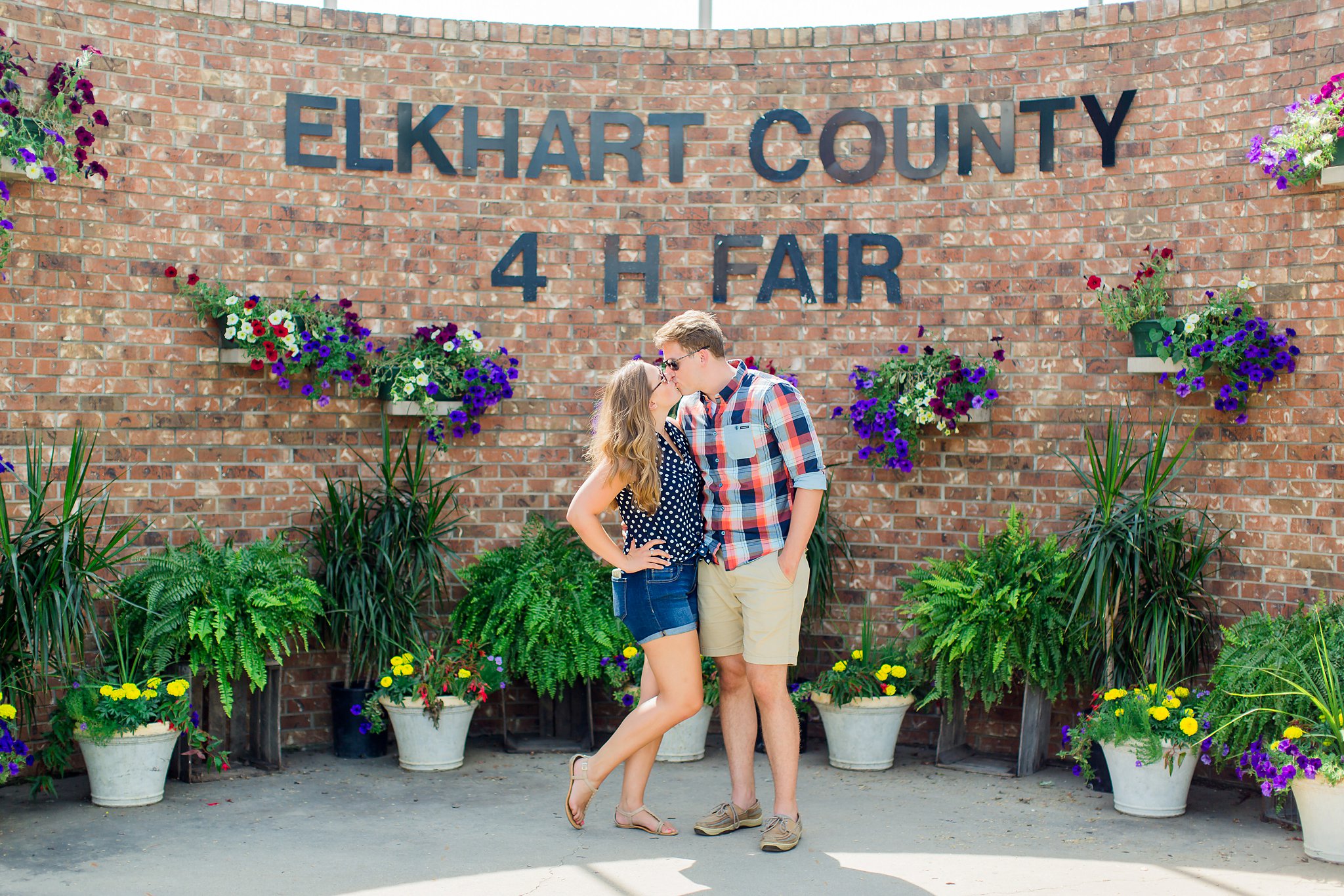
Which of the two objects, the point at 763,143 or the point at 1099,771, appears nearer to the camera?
the point at 1099,771

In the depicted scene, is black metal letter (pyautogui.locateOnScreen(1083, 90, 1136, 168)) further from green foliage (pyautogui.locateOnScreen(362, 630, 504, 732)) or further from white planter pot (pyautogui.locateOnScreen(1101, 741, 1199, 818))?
green foliage (pyautogui.locateOnScreen(362, 630, 504, 732))

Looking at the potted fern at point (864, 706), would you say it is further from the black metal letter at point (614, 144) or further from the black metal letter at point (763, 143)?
the black metal letter at point (614, 144)

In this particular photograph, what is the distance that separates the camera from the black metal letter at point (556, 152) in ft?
18.2

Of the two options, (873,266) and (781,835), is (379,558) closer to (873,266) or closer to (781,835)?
(781,835)

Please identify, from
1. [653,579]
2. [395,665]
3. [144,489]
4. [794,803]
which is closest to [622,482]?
[653,579]

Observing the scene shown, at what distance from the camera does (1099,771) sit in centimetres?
470

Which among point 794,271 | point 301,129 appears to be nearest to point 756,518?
point 794,271

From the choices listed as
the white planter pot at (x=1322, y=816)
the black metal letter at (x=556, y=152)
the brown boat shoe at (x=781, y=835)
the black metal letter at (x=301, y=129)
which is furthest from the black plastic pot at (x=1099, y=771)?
the black metal letter at (x=301, y=129)

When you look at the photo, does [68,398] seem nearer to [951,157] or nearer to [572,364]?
[572,364]

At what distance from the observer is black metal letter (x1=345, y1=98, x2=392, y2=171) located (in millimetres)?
5387

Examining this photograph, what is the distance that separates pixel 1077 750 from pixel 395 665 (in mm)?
2658

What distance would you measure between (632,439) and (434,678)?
175cm

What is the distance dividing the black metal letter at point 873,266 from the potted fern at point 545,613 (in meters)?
1.71

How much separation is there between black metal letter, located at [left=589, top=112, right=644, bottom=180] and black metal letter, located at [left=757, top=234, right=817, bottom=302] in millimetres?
723
